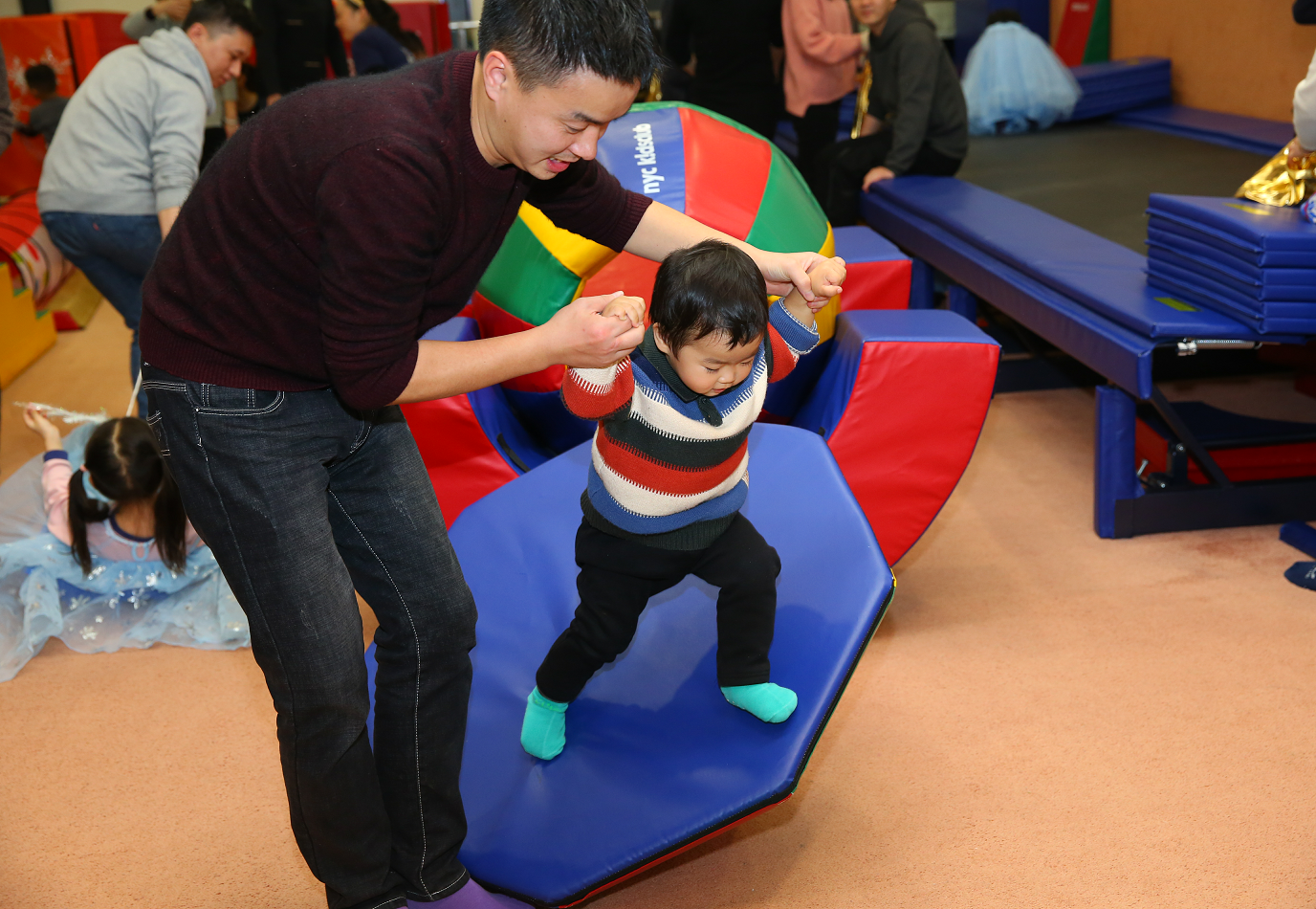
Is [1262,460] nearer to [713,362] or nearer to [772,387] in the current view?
[772,387]

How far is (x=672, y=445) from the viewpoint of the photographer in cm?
170

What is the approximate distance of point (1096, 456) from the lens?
9.97ft

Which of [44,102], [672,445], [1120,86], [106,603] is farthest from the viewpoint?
[44,102]

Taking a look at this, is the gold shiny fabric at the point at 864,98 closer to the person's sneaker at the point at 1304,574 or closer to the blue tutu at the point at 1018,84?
the blue tutu at the point at 1018,84

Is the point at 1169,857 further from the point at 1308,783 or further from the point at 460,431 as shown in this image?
the point at 460,431

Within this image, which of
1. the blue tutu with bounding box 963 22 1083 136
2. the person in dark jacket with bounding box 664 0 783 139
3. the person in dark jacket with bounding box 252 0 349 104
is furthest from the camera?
the blue tutu with bounding box 963 22 1083 136

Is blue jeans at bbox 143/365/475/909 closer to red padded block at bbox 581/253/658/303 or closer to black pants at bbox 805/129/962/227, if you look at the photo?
red padded block at bbox 581/253/658/303

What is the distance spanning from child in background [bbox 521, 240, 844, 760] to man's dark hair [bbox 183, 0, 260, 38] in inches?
81.5

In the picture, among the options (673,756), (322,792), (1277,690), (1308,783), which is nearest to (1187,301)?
(1277,690)

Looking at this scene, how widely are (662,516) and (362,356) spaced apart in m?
0.65

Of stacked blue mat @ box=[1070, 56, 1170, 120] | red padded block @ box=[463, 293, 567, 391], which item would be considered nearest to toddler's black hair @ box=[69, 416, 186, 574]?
red padded block @ box=[463, 293, 567, 391]

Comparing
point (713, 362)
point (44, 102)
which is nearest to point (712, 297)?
point (713, 362)

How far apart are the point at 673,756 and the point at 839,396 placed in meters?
1.03

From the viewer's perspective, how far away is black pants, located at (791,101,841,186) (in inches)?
199
